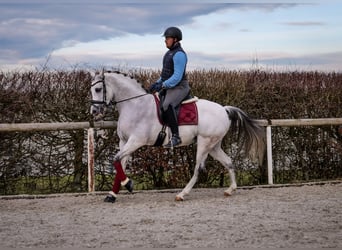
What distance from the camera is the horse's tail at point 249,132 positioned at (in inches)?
369

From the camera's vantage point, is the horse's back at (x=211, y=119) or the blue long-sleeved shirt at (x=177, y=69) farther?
the horse's back at (x=211, y=119)

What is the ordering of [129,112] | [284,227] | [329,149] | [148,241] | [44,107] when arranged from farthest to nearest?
[329,149]
[44,107]
[129,112]
[284,227]
[148,241]

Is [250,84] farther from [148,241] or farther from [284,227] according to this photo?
[148,241]

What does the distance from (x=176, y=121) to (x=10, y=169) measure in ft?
10.9

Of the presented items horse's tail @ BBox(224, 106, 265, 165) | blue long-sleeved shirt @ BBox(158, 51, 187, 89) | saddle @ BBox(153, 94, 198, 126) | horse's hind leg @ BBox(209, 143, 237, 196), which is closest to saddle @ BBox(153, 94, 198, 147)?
saddle @ BBox(153, 94, 198, 126)

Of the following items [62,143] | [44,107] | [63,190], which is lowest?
[63,190]

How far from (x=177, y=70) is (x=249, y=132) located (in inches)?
72.2

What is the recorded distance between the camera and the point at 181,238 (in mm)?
5812

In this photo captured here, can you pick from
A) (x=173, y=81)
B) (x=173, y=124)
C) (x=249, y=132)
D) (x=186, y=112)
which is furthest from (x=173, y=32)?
(x=249, y=132)

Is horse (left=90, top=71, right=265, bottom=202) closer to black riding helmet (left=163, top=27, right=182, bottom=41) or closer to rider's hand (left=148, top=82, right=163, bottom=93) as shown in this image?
rider's hand (left=148, top=82, right=163, bottom=93)

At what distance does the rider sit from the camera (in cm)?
841

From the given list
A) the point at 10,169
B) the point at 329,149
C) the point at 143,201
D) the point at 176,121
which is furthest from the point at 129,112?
the point at 329,149

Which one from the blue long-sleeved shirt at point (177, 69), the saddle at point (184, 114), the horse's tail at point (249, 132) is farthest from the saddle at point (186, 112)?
the horse's tail at point (249, 132)

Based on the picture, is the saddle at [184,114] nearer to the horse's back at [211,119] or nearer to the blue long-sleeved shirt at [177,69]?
the horse's back at [211,119]
